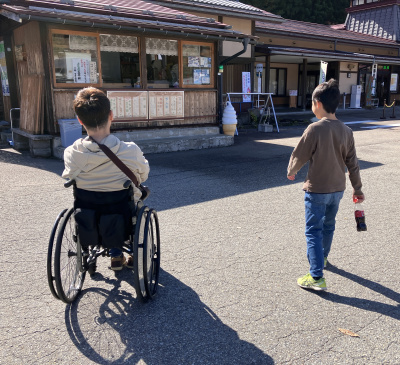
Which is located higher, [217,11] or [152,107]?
[217,11]

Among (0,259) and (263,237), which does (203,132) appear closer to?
(263,237)

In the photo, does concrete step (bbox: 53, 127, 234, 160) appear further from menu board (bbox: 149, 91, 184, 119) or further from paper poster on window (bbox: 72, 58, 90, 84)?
paper poster on window (bbox: 72, 58, 90, 84)

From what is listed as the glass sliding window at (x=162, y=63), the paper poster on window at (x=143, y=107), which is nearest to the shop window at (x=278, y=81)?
the glass sliding window at (x=162, y=63)

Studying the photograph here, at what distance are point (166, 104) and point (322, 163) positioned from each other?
764 cm

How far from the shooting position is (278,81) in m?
22.8

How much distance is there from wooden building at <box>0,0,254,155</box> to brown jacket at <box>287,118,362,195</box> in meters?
6.56

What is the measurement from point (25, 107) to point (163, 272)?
7.33 meters

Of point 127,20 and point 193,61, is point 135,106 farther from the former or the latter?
point 193,61

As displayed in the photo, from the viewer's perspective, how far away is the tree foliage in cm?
3262

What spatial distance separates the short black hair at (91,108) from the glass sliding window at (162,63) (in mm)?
7679

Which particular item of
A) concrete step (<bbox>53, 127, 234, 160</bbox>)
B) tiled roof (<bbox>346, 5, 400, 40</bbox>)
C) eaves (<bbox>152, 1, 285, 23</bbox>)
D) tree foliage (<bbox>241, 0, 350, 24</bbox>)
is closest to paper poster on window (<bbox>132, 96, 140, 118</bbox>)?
concrete step (<bbox>53, 127, 234, 160</bbox>)

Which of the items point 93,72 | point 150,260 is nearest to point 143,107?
point 93,72

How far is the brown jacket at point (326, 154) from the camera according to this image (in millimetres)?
3109

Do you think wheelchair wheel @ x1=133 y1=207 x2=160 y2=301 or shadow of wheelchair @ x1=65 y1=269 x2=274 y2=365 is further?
wheelchair wheel @ x1=133 y1=207 x2=160 y2=301
